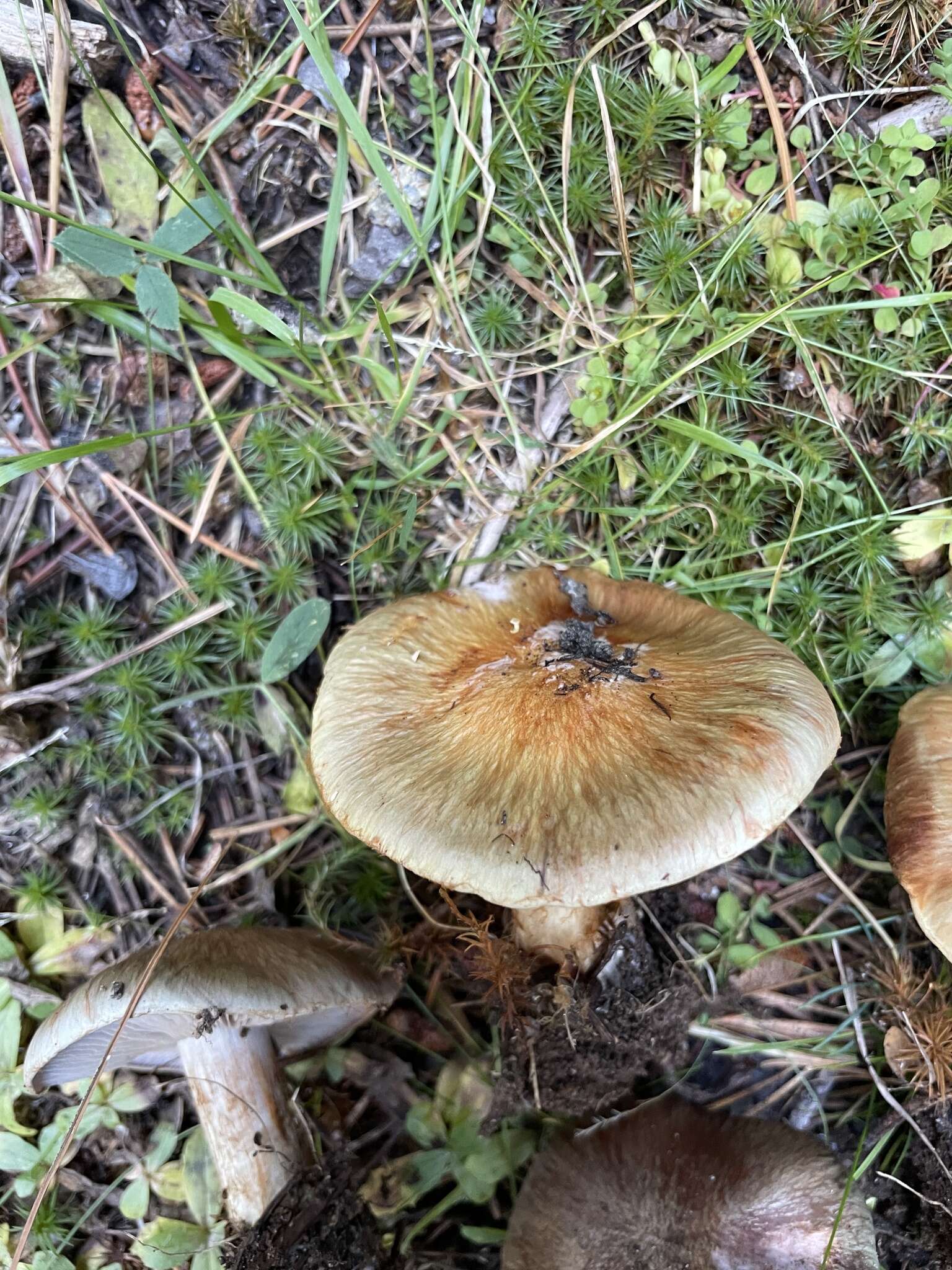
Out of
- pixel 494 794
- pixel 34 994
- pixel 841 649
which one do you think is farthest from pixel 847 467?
pixel 34 994

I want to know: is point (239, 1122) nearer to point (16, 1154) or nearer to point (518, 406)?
point (16, 1154)

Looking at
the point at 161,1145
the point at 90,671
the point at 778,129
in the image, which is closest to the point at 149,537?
the point at 90,671

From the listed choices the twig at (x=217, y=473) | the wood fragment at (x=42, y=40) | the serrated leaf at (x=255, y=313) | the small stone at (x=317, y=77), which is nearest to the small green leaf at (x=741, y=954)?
the twig at (x=217, y=473)

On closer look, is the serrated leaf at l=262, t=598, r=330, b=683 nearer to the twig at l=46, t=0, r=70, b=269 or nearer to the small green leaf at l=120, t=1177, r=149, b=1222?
the twig at l=46, t=0, r=70, b=269

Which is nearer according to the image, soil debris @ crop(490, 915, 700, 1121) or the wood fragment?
soil debris @ crop(490, 915, 700, 1121)

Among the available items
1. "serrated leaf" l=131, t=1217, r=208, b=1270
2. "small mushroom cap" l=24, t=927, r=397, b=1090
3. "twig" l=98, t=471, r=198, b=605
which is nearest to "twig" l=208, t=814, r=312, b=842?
"small mushroom cap" l=24, t=927, r=397, b=1090
